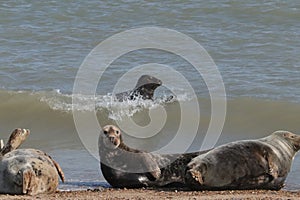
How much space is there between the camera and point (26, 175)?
22.9 ft

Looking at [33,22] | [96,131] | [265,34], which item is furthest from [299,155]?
[33,22]

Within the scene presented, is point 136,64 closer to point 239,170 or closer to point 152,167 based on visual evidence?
point 152,167

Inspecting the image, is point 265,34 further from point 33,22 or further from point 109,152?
point 109,152

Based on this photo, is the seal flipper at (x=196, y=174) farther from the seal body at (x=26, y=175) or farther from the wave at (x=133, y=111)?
the wave at (x=133, y=111)

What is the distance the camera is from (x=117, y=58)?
14.1m

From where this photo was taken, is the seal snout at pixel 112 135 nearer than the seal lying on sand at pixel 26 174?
No

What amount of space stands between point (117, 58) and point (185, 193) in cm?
707

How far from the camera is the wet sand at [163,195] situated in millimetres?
6902

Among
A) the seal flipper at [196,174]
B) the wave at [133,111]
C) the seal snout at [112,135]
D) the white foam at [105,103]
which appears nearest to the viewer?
the seal flipper at [196,174]

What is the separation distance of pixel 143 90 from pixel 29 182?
16.7 feet

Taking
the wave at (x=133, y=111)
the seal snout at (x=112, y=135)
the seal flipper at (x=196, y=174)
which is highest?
the seal snout at (x=112, y=135)

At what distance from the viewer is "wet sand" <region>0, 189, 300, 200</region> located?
690 cm

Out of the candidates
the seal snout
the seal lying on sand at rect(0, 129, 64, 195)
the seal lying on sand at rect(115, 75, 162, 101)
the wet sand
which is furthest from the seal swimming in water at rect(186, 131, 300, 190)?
the seal lying on sand at rect(115, 75, 162, 101)

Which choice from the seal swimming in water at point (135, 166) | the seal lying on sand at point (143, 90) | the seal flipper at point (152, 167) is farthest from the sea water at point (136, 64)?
the seal flipper at point (152, 167)
